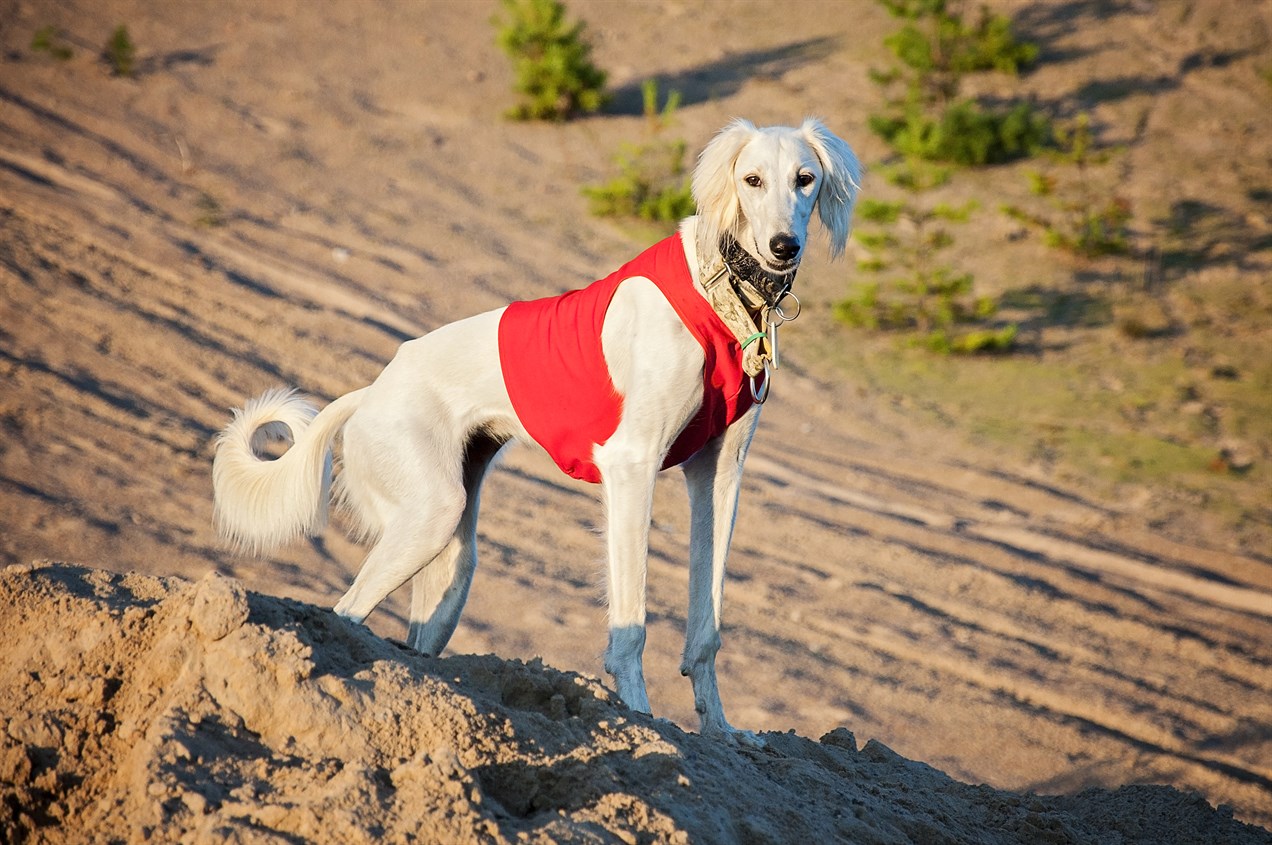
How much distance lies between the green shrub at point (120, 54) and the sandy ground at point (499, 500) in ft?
1.14

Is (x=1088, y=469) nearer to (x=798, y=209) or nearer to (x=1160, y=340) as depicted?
(x=1160, y=340)

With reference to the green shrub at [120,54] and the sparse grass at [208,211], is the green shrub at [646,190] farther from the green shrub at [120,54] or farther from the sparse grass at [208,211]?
the green shrub at [120,54]

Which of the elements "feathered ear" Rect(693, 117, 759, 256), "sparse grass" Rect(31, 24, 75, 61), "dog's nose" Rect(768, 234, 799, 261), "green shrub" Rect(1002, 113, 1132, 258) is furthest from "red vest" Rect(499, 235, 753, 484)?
"sparse grass" Rect(31, 24, 75, 61)

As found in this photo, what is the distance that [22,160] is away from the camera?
42.1ft

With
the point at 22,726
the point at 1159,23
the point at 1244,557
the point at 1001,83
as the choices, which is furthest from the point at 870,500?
the point at 1159,23

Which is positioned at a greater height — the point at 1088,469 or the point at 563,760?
the point at 563,760

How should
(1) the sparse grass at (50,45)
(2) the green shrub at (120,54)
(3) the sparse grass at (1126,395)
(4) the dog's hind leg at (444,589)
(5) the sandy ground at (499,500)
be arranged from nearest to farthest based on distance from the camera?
(5) the sandy ground at (499,500) → (4) the dog's hind leg at (444,589) → (3) the sparse grass at (1126,395) → (2) the green shrub at (120,54) → (1) the sparse grass at (50,45)

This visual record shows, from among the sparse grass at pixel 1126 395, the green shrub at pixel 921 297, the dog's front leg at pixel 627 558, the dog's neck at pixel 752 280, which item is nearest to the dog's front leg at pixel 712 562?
the dog's front leg at pixel 627 558

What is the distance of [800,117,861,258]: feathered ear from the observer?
4172mm

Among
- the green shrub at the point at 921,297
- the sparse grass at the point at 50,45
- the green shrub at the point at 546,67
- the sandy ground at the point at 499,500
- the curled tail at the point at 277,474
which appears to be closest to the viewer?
the sandy ground at the point at 499,500

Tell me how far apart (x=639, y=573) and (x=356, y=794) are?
1.63 meters

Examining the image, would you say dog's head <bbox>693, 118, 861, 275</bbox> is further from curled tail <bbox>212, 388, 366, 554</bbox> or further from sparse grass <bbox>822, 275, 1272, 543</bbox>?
sparse grass <bbox>822, 275, 1272, 543</bbox>

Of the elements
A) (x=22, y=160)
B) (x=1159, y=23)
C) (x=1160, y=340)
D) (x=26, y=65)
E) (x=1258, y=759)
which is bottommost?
(x=1258, y=759)

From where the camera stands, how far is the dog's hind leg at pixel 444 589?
4.54 meters
